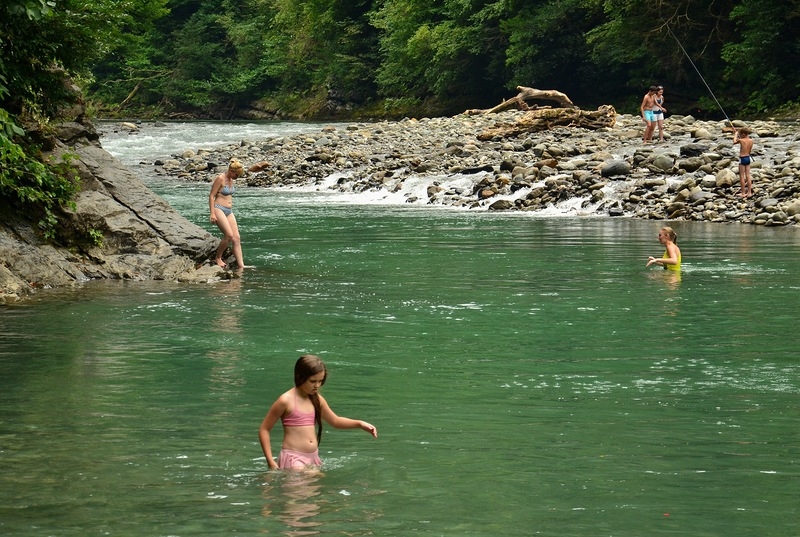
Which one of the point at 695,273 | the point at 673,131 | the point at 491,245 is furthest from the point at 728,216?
the point at 673,131

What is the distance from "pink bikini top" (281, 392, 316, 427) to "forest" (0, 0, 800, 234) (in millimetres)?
6707

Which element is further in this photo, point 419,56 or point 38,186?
point 419,56

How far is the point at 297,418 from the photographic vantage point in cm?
730

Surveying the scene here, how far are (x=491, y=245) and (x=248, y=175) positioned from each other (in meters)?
20.6

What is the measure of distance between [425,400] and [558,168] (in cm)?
2195

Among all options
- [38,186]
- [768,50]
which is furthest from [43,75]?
[768,50]

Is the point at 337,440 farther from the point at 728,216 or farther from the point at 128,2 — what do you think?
the point at 728,216

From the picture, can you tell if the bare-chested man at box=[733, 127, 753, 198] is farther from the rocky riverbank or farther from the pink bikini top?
the pink bikini top

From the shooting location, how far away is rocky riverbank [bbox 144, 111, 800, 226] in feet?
86.5

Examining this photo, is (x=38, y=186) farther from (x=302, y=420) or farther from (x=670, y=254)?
(x=302, y=420)

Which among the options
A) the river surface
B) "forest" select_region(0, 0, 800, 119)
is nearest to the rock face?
the river surface

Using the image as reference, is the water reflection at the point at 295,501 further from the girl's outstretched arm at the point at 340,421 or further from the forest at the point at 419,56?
the forest at the point at 419,56

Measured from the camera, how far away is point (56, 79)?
52.1 ft

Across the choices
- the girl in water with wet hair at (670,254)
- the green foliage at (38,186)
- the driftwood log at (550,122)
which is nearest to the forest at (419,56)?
the green foliage at (38,186)
